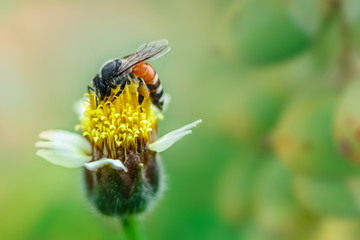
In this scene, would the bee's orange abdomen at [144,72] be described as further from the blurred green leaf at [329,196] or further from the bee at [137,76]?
the blurred green leaf at [329,196]

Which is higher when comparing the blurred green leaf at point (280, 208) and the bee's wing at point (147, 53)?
the bee's wing at point (147, 53)

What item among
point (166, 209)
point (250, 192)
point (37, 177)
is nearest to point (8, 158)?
point (37, 177)

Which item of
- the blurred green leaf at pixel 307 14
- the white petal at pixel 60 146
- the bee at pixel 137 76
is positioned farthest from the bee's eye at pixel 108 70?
the blurred green leaf at pixel 307 14

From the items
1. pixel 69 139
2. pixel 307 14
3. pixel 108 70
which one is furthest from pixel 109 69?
pixel 307 14

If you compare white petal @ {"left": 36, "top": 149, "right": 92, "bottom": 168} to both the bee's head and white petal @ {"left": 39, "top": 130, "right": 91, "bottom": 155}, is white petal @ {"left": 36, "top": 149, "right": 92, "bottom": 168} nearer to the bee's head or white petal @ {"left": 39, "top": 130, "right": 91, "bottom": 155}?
white petal @ {"left": 39, "top": 130, "right": 91, "bottom": 155}

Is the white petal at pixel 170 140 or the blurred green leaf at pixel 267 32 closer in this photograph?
the white petal at pixel 170 140

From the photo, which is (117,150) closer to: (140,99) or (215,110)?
(140,99)

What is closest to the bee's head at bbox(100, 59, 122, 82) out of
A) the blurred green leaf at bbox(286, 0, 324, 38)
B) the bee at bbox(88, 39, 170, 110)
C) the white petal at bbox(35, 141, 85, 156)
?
the bee at bbox(88, 39, 170, 110)

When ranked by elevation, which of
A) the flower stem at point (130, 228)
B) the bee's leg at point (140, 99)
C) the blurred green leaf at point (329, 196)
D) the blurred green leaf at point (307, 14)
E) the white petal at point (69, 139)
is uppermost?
the blurred green leaf at point (307, 14)
